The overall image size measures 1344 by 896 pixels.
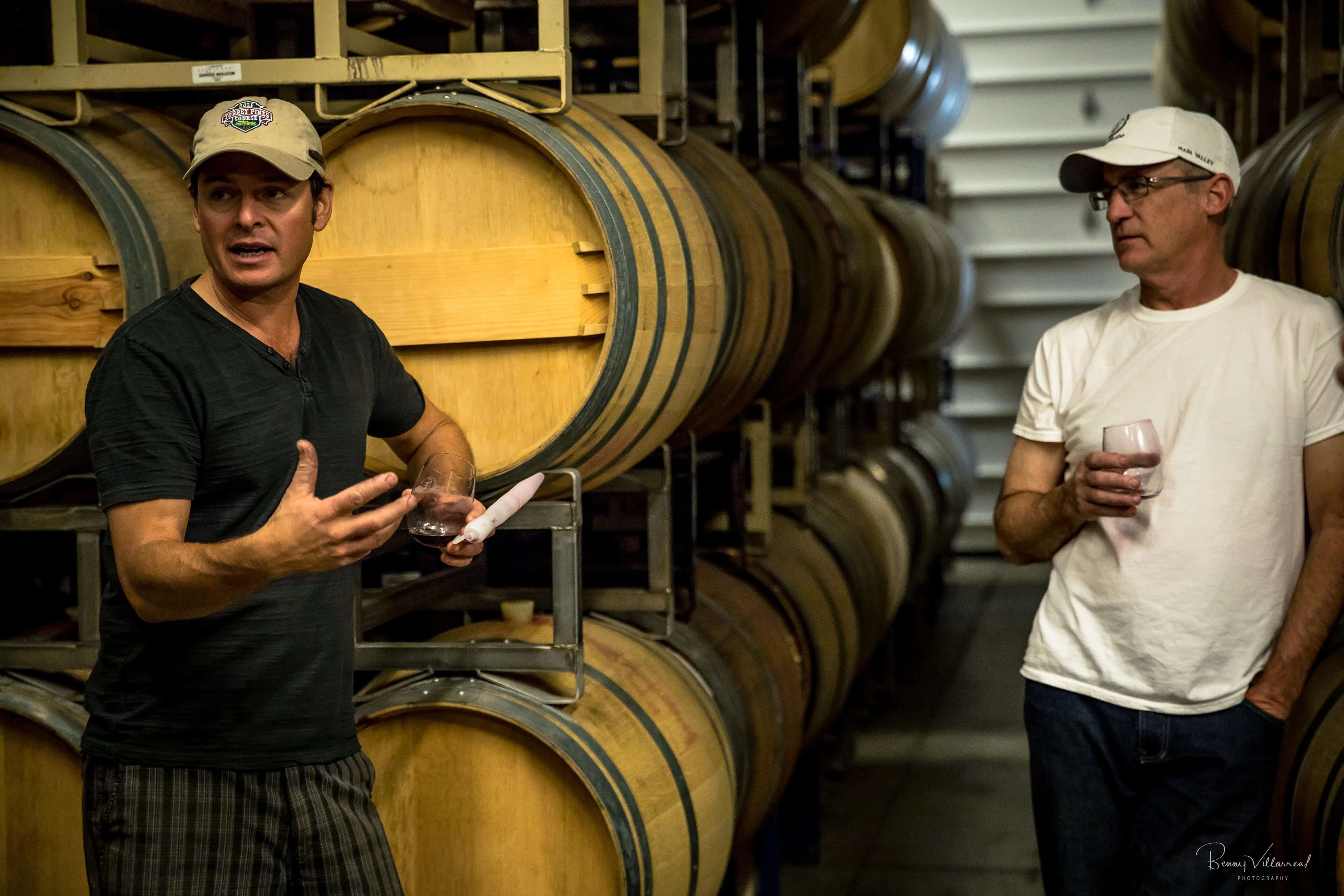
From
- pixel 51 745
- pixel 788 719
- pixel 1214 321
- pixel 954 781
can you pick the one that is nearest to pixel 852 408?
pixel 954 781

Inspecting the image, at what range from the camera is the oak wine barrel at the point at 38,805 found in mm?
2693

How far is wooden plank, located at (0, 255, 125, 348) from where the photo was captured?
2645 millimetres

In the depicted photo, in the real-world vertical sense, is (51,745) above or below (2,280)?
below

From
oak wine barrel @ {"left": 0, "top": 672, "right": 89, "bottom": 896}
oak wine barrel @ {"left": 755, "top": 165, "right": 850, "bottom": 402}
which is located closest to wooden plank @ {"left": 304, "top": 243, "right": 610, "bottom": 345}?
oak wine barrel @ {"left": 0, "top": 672, "right": 89, "bottom": 896}

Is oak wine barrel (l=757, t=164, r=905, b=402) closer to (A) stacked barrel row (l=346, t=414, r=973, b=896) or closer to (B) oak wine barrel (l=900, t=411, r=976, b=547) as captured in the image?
(A) stacked barrel row (l=346, t=414, r=973, b=896)

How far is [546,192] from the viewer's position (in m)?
2.69

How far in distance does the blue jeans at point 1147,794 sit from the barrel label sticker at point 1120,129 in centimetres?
108

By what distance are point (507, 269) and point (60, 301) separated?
852 millimetres

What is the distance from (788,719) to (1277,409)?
1.85 meters

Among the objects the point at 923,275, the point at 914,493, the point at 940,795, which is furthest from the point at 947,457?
the point at 940,795

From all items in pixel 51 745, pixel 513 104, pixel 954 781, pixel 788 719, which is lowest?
pixel 954 781

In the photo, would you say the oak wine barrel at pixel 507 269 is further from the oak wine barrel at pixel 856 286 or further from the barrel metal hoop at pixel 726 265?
the oak wine barrel at pixel 856 286

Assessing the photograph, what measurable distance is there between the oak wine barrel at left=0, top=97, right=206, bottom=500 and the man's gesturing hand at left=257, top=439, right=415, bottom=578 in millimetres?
933

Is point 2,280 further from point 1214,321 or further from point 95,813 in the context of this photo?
point 1214,321
